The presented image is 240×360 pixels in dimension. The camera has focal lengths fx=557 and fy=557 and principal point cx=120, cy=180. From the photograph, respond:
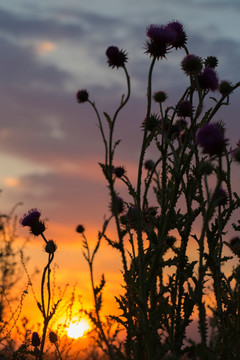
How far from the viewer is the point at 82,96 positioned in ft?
15.9

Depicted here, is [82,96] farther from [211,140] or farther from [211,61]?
[211,140]

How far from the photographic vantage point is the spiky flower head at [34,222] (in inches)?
174

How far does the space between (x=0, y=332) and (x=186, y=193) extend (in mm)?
2875

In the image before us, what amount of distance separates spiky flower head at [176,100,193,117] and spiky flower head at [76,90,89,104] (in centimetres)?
105

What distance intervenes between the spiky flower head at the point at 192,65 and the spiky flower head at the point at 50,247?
1703 mm

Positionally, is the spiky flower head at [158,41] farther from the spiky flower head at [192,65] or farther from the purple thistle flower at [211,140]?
the purple thistle flower at [211,140]

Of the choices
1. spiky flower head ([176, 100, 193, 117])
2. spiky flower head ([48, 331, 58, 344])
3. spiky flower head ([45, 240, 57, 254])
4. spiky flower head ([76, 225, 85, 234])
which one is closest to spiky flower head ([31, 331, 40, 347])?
spiky flower head ([48, 331, 58, 344])

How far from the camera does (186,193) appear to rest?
3.73m

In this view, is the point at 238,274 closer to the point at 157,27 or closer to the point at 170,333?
the point at 170,333

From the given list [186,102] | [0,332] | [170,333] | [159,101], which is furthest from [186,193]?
[0,332]

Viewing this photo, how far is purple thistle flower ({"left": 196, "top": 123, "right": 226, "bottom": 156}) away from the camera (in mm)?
2619

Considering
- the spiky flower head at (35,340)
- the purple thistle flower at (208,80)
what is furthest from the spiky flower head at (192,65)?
the spiky flower head at (35,340)

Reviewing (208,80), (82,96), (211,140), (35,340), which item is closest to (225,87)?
(208,80)

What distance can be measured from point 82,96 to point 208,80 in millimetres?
1330
